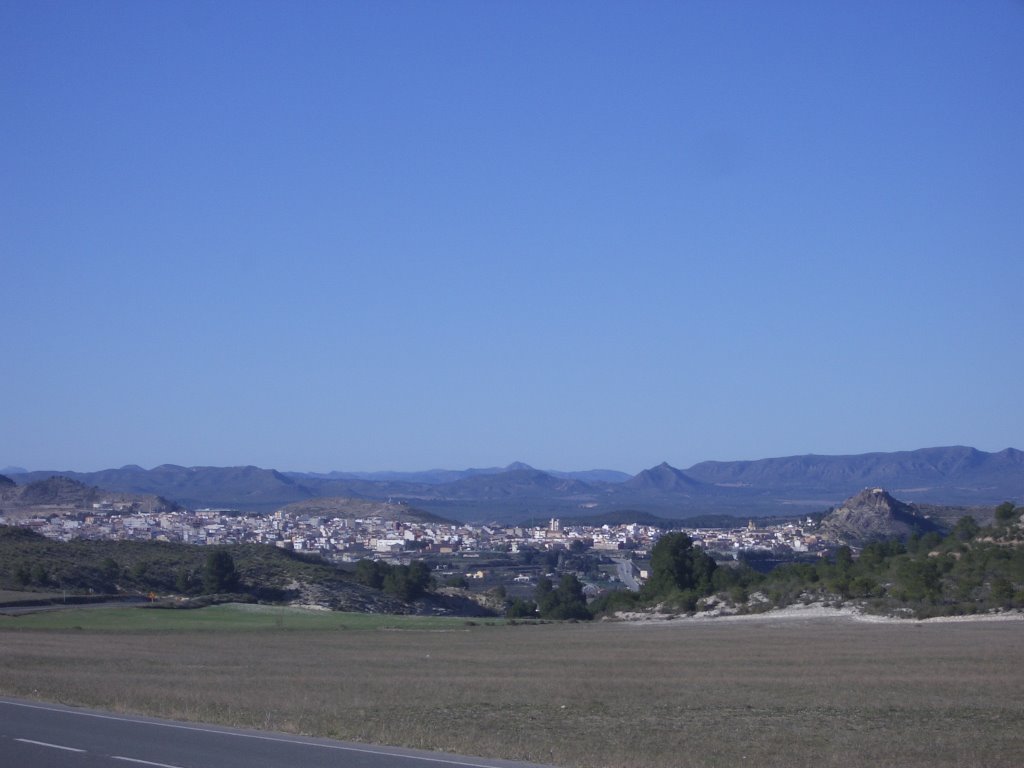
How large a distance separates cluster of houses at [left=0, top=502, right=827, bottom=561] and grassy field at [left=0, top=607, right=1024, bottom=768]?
8173cm

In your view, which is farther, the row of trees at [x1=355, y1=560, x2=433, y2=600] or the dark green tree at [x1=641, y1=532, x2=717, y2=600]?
the row of trees at [x1=355, y1=560, x2=433, y2=600]

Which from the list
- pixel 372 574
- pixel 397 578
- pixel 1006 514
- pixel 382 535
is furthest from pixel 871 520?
pixel 397 578

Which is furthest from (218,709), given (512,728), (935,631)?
(935,631)

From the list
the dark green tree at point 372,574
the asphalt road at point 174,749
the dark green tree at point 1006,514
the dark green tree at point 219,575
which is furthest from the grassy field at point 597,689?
the dark green tree at point 372,574

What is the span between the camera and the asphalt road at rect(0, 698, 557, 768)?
46.4 ft

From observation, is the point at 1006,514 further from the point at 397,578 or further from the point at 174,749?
the point at 174,749

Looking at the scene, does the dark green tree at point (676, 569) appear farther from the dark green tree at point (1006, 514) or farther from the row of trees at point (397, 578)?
the dark green tree at point (1006, 514)

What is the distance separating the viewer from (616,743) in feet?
55.2

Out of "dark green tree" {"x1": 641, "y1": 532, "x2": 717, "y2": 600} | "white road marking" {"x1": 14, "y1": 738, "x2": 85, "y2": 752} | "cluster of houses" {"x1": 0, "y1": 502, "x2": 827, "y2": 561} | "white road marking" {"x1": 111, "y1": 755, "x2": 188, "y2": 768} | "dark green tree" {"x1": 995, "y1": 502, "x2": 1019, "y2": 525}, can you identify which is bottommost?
"cluster of houses" {"x1": 0, "y1": 502, "x2": 827, "y2": 561}

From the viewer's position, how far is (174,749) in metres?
15.2

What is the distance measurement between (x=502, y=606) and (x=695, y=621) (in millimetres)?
29473

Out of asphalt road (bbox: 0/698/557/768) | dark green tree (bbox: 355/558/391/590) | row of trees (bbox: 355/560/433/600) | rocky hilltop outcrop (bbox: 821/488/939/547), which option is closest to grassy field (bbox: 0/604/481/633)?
row of trees (bbox: 355/560/433/600)

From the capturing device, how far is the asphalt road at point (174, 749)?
1415 cm

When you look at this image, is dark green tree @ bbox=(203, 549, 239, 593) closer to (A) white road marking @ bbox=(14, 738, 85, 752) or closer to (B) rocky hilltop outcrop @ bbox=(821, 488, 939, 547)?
(A) white road marking @ bbox=(14, 738, 85, 752)
